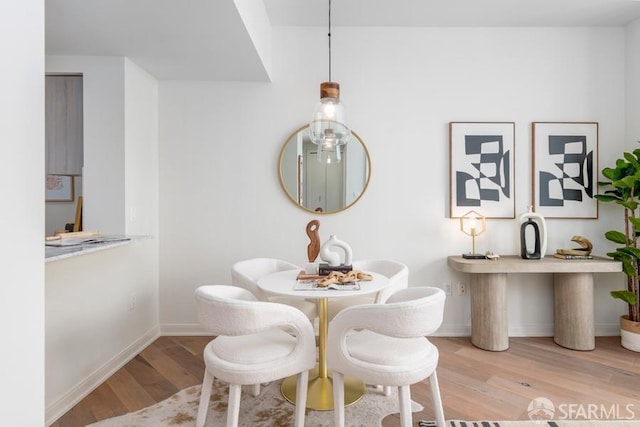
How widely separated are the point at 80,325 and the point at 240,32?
7.06ft

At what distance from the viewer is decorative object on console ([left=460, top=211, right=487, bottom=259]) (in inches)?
117

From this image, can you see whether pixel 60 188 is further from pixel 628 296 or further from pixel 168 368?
pixel 628 296

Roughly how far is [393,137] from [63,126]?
2.60 metres

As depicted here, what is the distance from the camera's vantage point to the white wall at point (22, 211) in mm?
1044

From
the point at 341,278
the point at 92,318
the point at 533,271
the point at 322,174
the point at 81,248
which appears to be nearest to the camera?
the point at 81,248

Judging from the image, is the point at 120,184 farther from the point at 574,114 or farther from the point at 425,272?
the point at 574,114

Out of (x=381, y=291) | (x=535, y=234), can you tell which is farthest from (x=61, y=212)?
(x=535, y=234)

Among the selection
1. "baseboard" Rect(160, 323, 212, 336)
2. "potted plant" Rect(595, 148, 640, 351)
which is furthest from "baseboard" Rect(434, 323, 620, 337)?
"baseboard" Rect(160, 323, 212, 336)

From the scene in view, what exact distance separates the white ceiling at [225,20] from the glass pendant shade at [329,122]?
0.69m

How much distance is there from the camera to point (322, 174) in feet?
10.1

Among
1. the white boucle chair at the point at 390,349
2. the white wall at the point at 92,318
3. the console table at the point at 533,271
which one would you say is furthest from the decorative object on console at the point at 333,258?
the white wall at the point at 92,318

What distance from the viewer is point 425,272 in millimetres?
3133

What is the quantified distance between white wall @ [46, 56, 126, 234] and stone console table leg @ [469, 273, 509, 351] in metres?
2.88

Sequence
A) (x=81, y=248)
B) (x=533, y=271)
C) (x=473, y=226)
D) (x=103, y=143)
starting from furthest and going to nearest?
(x=473, y=226), (x=533, y=271), (x=103, y=143), (x=81, y=248)
